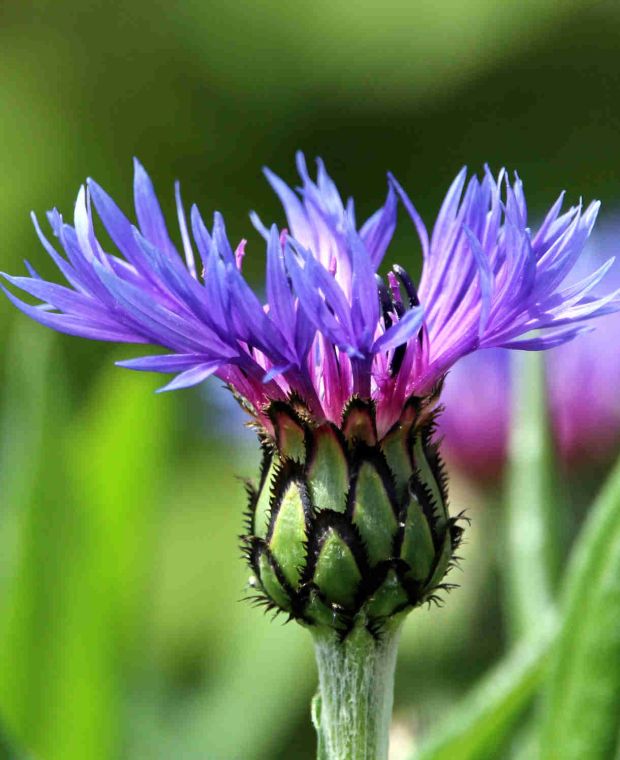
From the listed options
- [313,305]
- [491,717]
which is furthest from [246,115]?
[313,305]

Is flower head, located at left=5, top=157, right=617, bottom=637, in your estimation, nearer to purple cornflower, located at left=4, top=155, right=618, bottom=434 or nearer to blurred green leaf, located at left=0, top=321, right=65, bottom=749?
purple cornflower, located at left=4, top=155, right=618, bottom=434

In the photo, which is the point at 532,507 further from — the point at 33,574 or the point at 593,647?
the point at 33,574

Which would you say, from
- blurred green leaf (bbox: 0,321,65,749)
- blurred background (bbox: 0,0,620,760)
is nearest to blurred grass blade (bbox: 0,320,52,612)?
blurred green leaf (bbox: 0,321,65,749)

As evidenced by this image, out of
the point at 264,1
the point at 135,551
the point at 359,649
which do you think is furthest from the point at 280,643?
the point at 264,1

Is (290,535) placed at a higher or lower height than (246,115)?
lower

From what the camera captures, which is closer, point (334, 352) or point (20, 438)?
point (334, 352)

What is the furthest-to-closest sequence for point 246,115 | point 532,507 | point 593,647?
point 246,115 → point 532,507 → point 593,647

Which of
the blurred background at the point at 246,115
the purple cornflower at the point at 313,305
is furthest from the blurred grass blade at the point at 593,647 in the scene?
the blurred background at the point at 246,115
